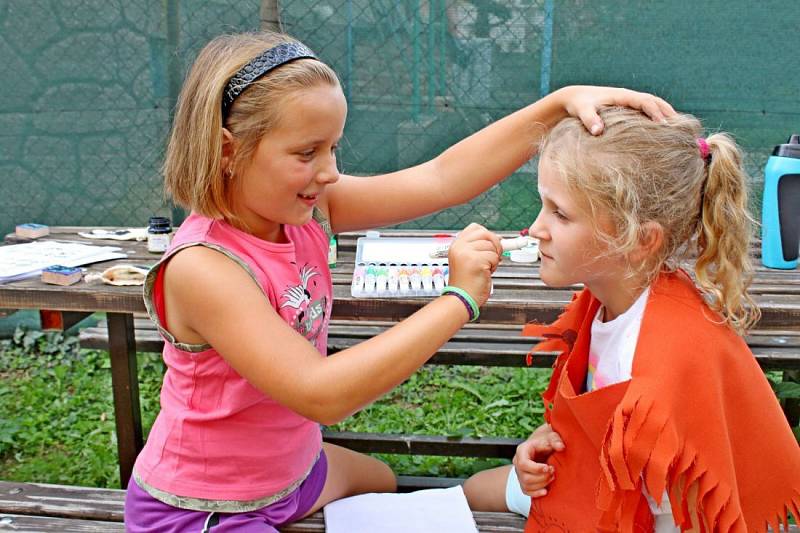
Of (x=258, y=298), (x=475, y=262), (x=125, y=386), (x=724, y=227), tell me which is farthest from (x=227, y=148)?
(x=125, y=386)

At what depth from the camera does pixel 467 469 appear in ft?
10.9

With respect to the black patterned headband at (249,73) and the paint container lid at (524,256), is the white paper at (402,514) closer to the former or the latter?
the paint container lid at (524,256)

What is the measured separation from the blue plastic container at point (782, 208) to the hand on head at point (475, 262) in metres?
1.24

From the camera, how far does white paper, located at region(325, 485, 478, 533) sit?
181 cm

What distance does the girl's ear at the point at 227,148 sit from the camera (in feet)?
4.96

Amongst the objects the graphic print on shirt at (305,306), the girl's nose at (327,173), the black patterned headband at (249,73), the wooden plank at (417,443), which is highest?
the black patterned headband at (249,73)

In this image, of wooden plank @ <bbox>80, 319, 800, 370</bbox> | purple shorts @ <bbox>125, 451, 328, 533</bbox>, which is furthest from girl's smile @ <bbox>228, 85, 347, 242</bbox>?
wooden plank @ <bbox>80, 319, 800, 370</bbox>

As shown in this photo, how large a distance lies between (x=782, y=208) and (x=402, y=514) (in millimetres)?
1479

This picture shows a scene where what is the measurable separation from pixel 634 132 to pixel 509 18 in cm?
283

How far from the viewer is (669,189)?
4.86ft

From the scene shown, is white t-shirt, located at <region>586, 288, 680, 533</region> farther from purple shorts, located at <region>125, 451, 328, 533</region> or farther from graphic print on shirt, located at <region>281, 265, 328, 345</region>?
purple shorts, located at <region>125, 451, 328, 533</region>

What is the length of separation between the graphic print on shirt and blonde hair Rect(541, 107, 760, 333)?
24.1 inches

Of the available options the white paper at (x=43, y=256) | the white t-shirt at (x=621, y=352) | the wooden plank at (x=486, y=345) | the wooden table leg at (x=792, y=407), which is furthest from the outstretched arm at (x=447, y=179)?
the wooden table leg at (x=792, y=407)

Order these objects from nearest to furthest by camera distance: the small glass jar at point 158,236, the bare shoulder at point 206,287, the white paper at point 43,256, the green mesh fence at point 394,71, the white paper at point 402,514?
the bare shoulder at point 206,287
the white paper at point 402,514
the white paper at point 43,256
the small glass jar at point 158,236
the green mesh fence at point 394,71
